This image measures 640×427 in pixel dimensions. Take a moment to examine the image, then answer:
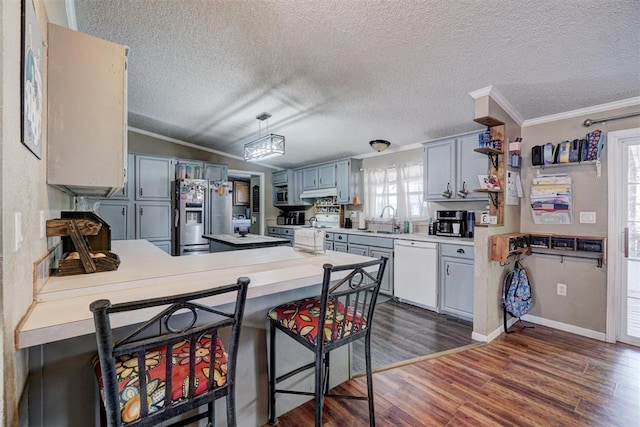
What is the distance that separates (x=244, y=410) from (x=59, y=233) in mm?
1271

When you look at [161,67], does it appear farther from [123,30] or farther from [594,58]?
[594,58]

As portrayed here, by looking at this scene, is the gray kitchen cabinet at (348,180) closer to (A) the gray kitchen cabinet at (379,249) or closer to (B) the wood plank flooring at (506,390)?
(A) the gray kitchen cabinet at (379,249)

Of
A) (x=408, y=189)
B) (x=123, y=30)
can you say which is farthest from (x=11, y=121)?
(x=408, y=189)

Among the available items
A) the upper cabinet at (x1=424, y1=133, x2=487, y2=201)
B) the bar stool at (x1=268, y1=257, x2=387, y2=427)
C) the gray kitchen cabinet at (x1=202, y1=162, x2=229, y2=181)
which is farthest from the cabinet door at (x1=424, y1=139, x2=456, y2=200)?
the gray kitchen cabinet at (x1=202, y1=162, x2=229, y2=181)

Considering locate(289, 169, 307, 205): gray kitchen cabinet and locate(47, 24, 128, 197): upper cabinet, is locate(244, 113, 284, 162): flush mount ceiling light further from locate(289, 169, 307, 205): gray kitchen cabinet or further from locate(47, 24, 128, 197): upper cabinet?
locate(289, 169, 307, 205): gray kitchen cabinet

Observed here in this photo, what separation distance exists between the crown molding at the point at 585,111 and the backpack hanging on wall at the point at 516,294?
1.62m

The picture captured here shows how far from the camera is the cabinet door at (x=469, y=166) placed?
333 centimetres

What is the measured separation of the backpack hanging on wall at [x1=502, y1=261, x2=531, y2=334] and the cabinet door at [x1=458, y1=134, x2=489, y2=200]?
95cm

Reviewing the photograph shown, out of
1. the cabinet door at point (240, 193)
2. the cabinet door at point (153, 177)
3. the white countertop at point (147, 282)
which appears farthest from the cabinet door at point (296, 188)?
the white countertop at point (147, 282)

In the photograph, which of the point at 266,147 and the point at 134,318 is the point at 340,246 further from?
the point at 134,318

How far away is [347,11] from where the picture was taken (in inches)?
69.2

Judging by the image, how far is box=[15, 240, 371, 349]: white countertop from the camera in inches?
34.1

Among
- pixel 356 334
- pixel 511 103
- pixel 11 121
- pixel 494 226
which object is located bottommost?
pixel 356 334

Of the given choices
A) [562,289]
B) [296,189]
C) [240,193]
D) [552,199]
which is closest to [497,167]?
[552,199]
